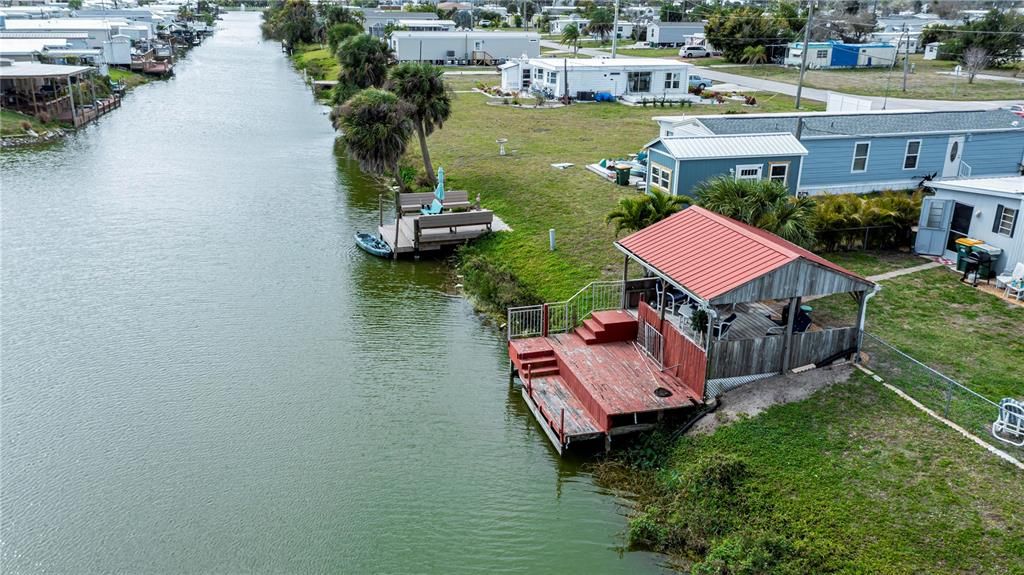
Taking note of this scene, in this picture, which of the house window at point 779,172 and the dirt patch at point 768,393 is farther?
the house window at point 779,172

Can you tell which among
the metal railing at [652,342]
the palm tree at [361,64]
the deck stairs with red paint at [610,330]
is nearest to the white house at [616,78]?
the palm tree at [361,64]

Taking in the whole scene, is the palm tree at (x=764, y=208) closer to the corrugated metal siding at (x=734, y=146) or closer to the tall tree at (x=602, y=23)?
the corrugated metal siding at (x=734, y=146)

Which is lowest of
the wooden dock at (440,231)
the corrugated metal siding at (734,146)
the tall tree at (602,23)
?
the wooden dock at (440,231)

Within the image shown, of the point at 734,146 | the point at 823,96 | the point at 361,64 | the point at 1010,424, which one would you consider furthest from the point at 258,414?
the point at 823,96

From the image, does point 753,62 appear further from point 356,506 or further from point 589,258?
point 356,506

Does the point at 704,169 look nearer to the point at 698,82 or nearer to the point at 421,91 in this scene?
the point at 421,91

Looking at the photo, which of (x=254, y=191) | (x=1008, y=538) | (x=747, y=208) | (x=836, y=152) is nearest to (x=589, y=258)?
(x=747, y=208)

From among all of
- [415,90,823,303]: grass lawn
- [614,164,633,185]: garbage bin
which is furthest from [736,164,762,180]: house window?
[614,164,633,185]: garbage bin
